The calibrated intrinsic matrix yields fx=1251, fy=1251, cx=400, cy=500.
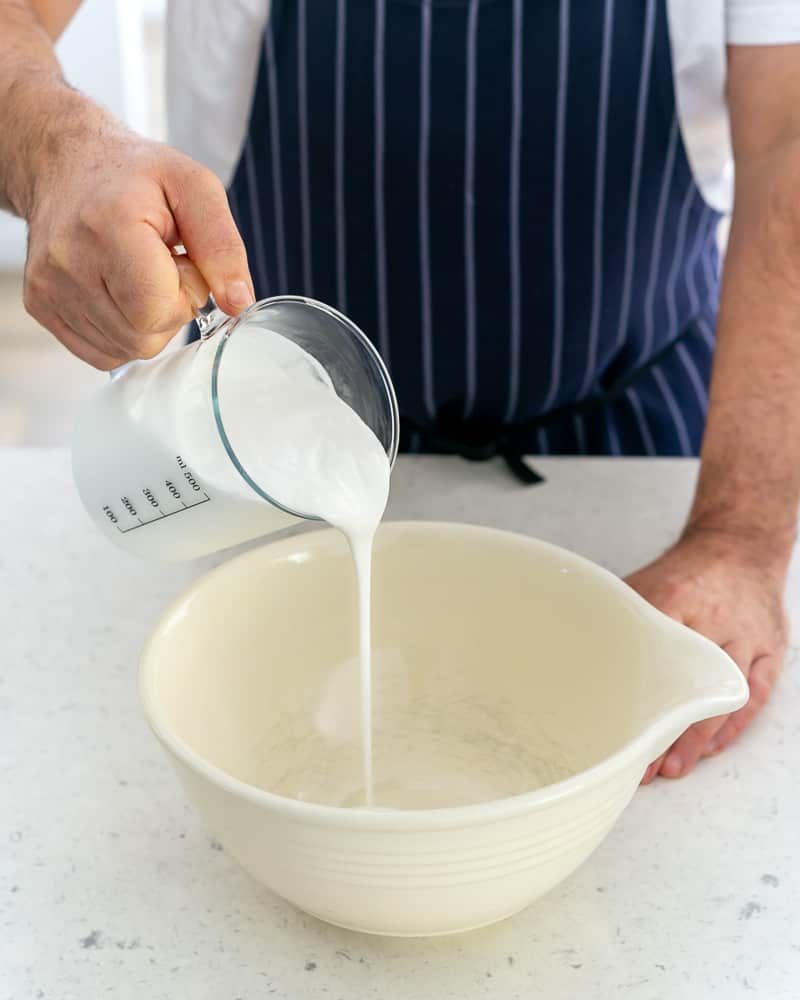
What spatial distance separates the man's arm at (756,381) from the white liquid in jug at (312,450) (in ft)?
0.78

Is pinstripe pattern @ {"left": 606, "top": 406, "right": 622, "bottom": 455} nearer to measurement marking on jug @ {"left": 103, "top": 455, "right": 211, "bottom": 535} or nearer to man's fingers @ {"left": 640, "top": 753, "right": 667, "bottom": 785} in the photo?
man's fingers @ {"left": 640, "top": 753, "right": 667, "bottom": 785}

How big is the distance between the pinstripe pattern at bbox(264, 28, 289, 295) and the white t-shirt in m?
0.02

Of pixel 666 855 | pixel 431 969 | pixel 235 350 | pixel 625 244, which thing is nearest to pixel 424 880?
pixel 431 969

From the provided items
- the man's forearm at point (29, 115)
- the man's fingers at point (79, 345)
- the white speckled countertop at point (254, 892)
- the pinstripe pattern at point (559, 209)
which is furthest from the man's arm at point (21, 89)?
the pinstripe pattern at point (559, 209)

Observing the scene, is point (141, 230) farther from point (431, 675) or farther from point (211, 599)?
point (431, 675)

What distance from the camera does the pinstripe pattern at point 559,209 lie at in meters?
1.16

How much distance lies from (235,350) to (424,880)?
31cm

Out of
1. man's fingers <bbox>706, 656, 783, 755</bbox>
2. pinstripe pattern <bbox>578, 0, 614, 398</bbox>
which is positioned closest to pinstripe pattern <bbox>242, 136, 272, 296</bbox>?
pinstripe pattern <bbox>578, 0, 614, 398</bbox>

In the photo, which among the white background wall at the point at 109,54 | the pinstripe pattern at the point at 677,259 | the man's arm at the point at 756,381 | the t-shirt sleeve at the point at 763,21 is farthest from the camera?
the white background wall at the point at 109,54

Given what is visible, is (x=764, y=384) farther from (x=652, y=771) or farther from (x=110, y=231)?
(x=110, y=231)

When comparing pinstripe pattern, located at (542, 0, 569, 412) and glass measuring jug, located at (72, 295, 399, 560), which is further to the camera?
pinstripe pattern, located at (542, 0, 569, 412)

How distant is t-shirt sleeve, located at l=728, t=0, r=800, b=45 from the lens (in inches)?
40.8

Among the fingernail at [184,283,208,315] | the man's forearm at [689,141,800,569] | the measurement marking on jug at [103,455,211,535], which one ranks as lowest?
the man's forearm at [689,141,800,569]

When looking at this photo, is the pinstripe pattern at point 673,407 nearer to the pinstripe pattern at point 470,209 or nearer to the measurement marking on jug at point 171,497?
the pinstripe pattern at point 470,209
